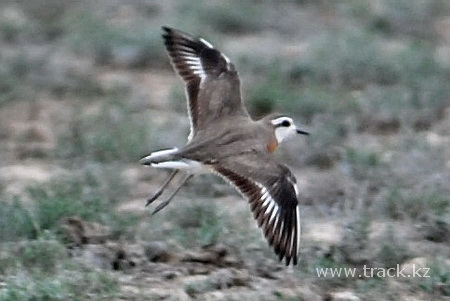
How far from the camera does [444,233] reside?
912 centimetres

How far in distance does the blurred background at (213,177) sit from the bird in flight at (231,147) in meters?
0.31

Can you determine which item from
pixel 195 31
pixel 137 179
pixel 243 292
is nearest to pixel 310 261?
pixel 243 292

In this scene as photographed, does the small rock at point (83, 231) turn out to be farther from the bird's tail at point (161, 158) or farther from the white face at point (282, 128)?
the white face at point (282, 128)

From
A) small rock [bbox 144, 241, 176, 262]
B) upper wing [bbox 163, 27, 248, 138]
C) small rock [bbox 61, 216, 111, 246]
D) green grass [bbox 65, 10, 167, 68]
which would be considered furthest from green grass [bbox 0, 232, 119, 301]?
green grass [bbox 65, 10, 167, 68]

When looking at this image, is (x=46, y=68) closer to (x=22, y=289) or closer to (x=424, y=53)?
(x=424, y=53)

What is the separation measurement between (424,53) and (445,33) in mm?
1493

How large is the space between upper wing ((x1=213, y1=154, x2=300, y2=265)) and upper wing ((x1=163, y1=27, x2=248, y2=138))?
0.69 m

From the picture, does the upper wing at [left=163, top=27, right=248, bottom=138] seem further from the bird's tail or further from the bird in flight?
the bird's tail

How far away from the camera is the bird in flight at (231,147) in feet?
27.0

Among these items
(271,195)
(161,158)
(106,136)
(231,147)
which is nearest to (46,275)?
(161,158)

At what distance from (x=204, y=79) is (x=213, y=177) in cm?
102

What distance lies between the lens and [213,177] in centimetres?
1035

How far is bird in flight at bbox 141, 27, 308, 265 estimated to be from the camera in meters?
8.23

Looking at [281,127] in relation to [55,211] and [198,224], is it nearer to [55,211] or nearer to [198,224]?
[198,224]
